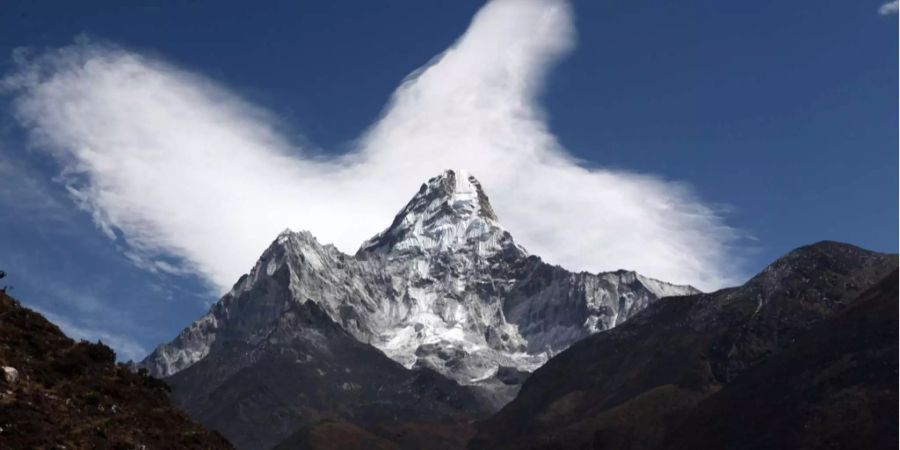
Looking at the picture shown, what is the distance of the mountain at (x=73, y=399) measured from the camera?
70.4 meters

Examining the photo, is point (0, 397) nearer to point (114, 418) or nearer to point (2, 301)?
point (114, 418)

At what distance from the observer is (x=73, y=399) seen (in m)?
77.4

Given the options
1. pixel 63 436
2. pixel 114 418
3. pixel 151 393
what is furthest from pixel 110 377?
pixel 63 436

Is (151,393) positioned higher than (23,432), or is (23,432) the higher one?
(151,393)

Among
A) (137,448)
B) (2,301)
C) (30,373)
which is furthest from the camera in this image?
(2,301)

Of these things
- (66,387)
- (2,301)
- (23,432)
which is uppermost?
(2,301)

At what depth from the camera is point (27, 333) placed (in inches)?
3398

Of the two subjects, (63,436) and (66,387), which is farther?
(66,387)

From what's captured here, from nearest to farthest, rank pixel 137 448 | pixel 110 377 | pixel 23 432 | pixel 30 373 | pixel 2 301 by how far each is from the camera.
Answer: pixel 23 432 → pixel 137 448 → pixel 30 373 → pixel 110 377 → pixel 2 301

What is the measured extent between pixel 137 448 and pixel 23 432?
26.5 ft

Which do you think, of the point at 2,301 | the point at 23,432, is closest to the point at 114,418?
the point at 23,432

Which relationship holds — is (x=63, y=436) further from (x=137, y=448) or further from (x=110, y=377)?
(x=110, y=377)

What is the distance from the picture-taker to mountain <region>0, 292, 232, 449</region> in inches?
2773

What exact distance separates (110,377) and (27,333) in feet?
24.8
